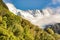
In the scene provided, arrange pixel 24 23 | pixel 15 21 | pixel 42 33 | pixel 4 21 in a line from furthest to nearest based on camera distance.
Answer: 1. pixel 42 33
2. pixel 24 23
3. pixel 15 21
4. pixel 4 21

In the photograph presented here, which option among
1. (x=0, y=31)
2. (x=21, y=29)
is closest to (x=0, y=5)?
(x=21, y=29)

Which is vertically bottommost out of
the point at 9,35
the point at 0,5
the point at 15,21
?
the point at 9,35

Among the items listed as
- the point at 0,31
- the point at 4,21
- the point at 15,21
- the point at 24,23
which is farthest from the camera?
the point at 24,23

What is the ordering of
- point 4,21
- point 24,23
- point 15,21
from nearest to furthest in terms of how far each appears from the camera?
point 4,21, point 15,21, point 24,23

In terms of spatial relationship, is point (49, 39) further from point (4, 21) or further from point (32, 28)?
point (4, 21)

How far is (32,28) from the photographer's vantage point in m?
87.4

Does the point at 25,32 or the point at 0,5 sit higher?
the point at 0,5

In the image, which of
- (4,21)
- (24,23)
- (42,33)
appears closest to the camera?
(4,21)

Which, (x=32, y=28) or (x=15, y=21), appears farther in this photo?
(x=32, y=28)

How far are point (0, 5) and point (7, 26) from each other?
15.6 m

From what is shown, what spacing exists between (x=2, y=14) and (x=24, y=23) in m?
8.53

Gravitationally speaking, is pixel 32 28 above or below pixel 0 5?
below

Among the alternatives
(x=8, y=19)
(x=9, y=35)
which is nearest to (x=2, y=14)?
(x=8, y=19)

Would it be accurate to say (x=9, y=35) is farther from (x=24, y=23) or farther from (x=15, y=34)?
(x=24, y=23)
